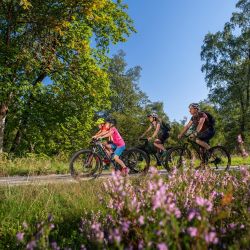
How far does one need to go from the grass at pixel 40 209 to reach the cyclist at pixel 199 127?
17.2 ft

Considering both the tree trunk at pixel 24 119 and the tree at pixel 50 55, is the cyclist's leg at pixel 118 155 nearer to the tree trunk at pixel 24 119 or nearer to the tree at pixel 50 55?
the tree at pixel 50 55

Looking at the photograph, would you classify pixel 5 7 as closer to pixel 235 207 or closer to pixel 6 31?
pixel 6 31

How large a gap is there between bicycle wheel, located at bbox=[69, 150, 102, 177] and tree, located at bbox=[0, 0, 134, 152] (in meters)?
8.93

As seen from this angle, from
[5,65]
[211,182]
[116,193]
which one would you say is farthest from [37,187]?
[5,65]

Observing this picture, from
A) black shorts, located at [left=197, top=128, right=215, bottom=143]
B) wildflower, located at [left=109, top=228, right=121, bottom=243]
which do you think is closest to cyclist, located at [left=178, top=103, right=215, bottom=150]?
black shorts, located at [left=197, top=128, right=215, bottom=143]

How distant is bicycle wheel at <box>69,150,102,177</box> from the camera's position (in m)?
10.7

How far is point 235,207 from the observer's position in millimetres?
3986

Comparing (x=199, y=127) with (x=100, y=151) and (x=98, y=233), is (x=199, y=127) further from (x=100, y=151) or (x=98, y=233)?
(x=98, y=233)

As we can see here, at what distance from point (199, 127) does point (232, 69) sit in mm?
33901

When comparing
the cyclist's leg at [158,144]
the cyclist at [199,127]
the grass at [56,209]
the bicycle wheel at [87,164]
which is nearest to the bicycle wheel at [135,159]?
the cyclist's leg at [158,144]

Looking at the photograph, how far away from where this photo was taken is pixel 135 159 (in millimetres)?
12062

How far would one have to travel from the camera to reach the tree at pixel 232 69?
140 ft

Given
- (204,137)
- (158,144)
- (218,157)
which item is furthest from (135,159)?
(218,157)

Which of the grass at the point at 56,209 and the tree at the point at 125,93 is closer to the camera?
the grass at the point at 56,209
